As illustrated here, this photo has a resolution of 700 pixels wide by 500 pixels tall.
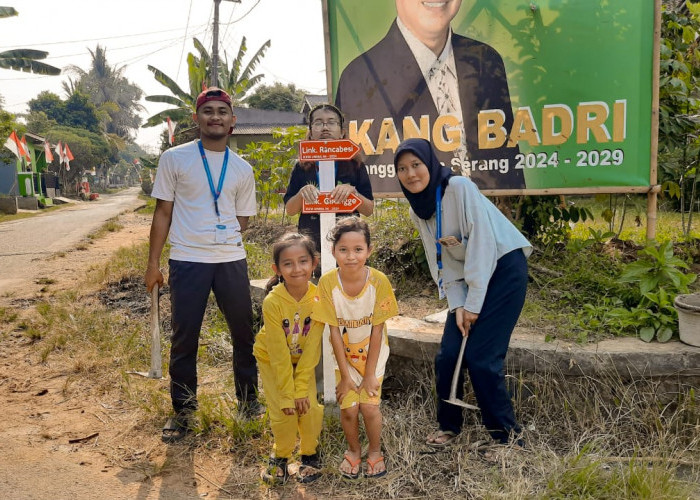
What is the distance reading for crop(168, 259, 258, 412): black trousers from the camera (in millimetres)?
3156

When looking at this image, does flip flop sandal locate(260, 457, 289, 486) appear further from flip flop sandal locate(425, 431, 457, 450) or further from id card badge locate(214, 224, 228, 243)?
id card badge locate(214, 224, 228, 243)

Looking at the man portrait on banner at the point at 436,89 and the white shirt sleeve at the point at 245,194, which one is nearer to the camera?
the white shirt sleeve at the point at 245,194

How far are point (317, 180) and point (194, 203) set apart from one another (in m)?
0.73

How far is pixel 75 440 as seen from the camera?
3.26 metres

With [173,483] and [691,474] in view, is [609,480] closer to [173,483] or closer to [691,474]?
[691,474]

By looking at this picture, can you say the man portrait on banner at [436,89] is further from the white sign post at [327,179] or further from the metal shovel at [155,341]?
the metal shovel at [155,341]

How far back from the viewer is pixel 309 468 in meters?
2.79

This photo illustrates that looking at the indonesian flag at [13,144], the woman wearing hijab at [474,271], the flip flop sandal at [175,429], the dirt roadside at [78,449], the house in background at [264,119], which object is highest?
the house in background at [264,119]

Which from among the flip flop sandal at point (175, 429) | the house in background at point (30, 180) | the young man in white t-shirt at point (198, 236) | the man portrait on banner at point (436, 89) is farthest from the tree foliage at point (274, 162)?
the house in background at point (30, 180)

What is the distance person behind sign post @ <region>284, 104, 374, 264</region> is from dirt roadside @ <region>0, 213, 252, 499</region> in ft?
4.74

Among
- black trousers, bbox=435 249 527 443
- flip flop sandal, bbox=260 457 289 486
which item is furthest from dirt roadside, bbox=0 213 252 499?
black trousers, bbox=435 249 527 443

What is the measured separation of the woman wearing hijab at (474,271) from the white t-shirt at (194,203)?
107cm

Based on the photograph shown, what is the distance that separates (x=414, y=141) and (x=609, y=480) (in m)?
1.76

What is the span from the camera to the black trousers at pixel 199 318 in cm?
316
